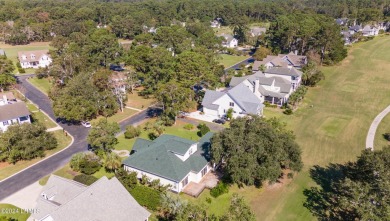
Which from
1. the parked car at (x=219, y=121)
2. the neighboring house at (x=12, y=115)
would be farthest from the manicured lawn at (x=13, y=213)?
the parked car at (x=219, y=121)

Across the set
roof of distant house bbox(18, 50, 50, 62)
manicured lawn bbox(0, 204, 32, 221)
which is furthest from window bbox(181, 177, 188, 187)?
roof of distant house bbox(18, 50, 50, 62)

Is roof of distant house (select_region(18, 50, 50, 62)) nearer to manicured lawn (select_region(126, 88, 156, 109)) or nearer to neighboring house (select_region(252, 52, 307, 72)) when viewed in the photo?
manicured lawn (select_region(126, 88, 156, 109))

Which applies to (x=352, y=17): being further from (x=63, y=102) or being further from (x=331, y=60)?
(x=63, y=102)

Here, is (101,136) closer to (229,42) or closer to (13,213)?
(13,213)

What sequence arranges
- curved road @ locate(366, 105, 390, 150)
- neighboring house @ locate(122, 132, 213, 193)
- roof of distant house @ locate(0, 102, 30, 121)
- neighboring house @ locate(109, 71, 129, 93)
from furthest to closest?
neighboring house @ locate(109, 71, 129, 93)
roof of distant house @ locate(0, 102, 30, 121)
curved road @ locate(366, 105, 390, 150)
neighboring house @ locate(122, 132, 213, 193)

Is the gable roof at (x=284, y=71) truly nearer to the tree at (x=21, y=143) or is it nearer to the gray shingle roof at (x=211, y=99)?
the gray shingle roof at (x=211, y=99)

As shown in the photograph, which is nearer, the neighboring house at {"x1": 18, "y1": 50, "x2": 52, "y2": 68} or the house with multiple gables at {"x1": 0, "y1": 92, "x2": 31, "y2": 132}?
the house with multiple gables at {"x1": 0, "y1": 92, "x2": 31, "y2": 132}

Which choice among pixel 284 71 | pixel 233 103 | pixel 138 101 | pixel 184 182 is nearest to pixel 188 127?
pixel 233 103
